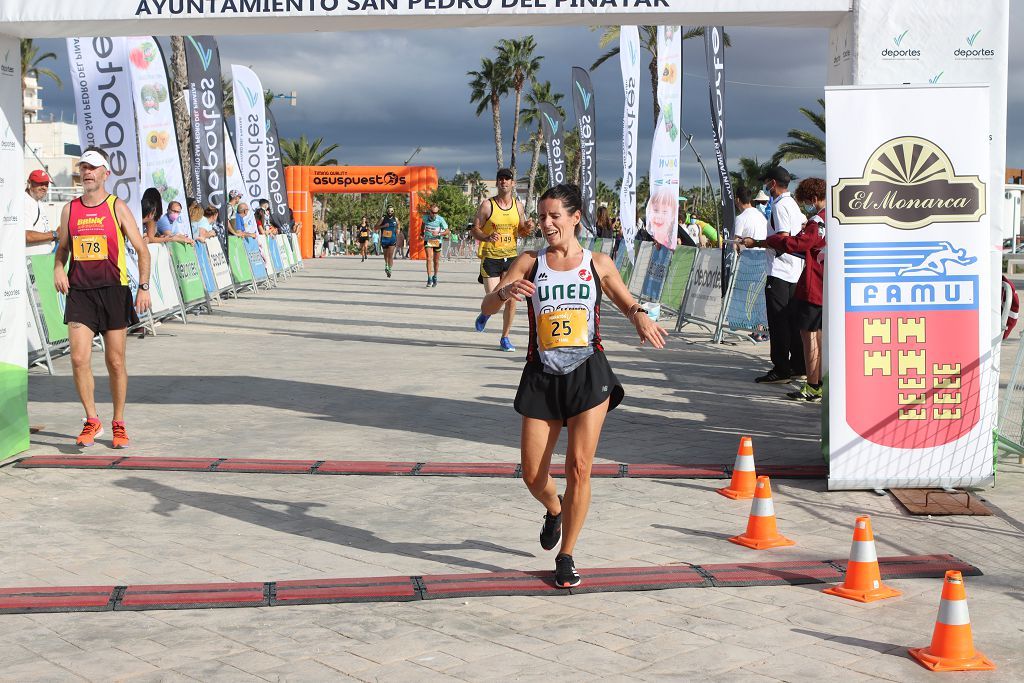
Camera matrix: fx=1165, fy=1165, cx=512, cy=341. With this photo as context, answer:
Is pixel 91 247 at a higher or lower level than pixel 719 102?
lower

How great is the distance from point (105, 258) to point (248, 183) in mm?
25148

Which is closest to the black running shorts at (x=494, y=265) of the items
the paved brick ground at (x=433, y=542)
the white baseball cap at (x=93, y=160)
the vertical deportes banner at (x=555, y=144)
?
the paved brick ground at (x=433, y=542)

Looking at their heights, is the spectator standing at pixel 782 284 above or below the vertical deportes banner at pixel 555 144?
below

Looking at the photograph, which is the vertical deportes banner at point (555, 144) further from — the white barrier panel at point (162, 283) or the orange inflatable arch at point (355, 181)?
the orange inflatable arch at point (355, 181)

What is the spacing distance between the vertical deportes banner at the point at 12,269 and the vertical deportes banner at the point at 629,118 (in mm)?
13982

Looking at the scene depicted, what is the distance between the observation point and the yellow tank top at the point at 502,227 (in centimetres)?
1366

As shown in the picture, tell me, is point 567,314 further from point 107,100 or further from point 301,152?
point 301,152

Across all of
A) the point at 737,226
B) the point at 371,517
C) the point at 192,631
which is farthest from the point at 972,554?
the point at 737,226

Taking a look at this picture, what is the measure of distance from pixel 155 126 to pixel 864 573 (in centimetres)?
1453

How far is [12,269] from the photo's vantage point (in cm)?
786

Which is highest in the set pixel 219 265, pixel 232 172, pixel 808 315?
pixel 232 172

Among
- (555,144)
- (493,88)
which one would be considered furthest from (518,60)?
(555,144)

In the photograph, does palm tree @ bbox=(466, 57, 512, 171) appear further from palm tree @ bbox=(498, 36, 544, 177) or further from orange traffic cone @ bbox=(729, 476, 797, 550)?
orange traffic cone @ bbox=(729, 476, 797, 550)

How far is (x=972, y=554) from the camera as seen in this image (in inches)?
225
